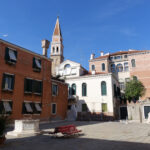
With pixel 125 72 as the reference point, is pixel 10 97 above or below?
below

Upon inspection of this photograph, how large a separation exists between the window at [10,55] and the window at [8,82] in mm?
1687

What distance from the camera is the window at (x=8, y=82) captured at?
58.2 feet

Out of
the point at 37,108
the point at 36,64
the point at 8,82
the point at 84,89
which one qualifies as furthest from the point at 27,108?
the point at 84,89

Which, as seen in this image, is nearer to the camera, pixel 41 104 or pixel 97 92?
pixel 41 104

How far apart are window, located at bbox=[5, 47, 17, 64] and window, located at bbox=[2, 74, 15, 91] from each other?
1.69m

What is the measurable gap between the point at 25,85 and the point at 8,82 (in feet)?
7.48

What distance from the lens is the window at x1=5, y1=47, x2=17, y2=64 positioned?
18297mm

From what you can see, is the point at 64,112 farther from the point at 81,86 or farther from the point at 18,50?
the point at 18,50

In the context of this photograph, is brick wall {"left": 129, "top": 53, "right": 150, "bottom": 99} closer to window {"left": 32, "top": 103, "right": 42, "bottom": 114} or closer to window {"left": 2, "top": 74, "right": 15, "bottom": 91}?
window {"left": 32, "top": 103, "right": 42, "bottom": 114}

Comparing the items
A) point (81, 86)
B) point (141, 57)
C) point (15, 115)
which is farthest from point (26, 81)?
point (141, 57)

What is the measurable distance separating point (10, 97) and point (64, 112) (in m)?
10.9

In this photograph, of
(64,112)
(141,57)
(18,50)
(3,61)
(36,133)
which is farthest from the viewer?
(141,57)

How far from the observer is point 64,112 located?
26859 millimetres

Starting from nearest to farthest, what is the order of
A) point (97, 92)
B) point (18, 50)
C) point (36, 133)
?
point (36, 133), point (18, 50), point (97, 92)
